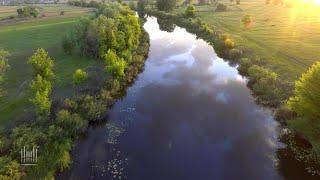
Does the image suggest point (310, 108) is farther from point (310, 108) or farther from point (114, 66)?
point (114, 66)

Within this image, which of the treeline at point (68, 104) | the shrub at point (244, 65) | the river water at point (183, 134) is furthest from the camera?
the shrub at point (244, 65)

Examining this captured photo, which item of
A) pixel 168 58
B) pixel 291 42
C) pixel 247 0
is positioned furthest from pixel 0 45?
pixel 247 0

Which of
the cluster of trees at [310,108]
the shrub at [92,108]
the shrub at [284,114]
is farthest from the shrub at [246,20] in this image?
the shrub at [92,108]

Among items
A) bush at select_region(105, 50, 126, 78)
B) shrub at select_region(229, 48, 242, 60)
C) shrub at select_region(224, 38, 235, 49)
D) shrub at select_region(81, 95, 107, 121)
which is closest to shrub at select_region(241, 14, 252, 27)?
shrub at select_region(224, 38, 235, 49)

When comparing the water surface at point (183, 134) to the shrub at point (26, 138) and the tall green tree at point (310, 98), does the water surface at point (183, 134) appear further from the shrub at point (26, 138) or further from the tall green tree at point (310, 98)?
the tall green tree at point (310, 98)

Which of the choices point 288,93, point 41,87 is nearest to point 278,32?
point 288,93

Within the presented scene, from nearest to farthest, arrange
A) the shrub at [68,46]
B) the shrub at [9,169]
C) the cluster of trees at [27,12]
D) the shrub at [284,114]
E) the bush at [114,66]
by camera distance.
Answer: the shrub at [9,169] < the shrub at [284,114] < the bush at [114,66] < the shrub at [68,46] < the cluster of trees at [27,12]
